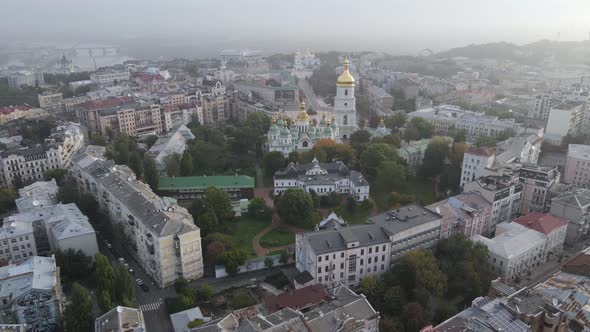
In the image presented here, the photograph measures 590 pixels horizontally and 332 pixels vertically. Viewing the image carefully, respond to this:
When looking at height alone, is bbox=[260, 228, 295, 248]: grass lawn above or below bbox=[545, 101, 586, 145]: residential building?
below

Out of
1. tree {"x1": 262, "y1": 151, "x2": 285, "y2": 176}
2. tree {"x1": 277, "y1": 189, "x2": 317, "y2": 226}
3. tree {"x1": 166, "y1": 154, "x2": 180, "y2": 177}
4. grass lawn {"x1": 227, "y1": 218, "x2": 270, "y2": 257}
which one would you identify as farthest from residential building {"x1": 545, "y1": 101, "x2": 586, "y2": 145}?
tree {"x1": 166, "y1": 154, "x2": 180, "y2": 177}

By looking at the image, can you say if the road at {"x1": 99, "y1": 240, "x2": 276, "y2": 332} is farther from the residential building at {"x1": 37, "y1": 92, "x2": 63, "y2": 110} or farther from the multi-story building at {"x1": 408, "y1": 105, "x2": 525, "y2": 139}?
the residential building at {"x1": 37, "y1": 92, "x2": 63, "y2": 110}

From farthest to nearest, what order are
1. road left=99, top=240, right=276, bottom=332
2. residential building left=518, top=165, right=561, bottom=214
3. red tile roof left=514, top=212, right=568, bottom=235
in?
residential building left=518, top=165, right=561, bottom=214
red tile roof left=514, top=212, right=568, bottom=235
road left=99, top=240, right=276, bottom=332

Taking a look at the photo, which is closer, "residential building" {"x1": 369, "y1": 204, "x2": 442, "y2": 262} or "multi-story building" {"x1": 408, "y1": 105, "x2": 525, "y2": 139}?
"residential building" {"x1": 369, "y1": 204, "x2": 442, "y2": 262}

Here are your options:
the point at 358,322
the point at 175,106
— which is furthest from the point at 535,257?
the point at 175,106

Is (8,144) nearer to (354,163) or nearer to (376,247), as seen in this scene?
(354,163)

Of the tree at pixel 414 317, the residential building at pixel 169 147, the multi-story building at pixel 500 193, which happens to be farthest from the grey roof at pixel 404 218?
the residential building at pixel 169 147
